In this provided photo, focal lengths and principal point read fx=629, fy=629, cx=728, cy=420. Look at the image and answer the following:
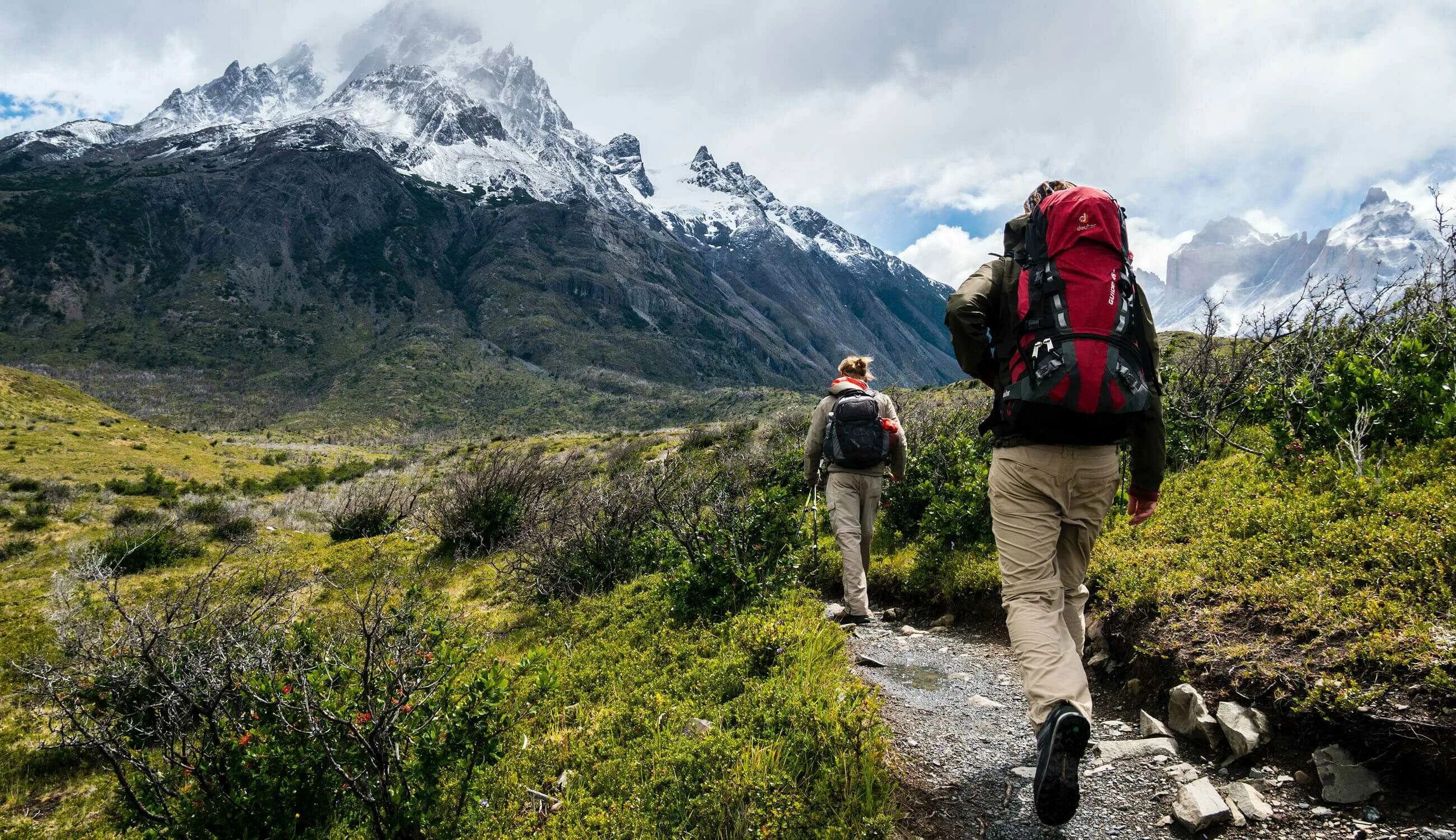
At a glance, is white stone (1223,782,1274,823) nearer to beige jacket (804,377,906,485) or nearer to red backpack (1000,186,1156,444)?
red backpack (1000,186,1156,444)

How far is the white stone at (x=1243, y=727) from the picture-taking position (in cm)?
284

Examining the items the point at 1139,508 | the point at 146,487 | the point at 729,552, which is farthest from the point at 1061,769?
the point at 146,487

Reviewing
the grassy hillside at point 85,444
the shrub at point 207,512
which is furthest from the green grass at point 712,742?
the grassy hillside at point 85,444

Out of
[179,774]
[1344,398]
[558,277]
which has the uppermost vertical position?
[558,277]

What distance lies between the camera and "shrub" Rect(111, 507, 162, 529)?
48.4 feet

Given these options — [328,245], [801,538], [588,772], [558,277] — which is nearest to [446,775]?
[588,772]

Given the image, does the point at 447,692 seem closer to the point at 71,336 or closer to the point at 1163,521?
the point at 1163,521

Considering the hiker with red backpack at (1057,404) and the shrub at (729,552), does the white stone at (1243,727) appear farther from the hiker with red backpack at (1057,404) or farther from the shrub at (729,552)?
the shrub at (729,552)

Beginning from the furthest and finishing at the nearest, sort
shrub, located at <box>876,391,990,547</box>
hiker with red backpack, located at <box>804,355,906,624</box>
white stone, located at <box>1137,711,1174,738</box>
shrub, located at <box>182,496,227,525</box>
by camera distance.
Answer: shrub, located at <box>182,496,227,525</box> → shrub, located at <box>876,391,990,547</box> → hiker with red backpack, located at <box>804,355,906,624</box> → white stone, located at <box>1137,711,1174,738</box>

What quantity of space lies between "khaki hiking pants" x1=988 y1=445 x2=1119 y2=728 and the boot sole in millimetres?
217

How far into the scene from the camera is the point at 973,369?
3365 mm

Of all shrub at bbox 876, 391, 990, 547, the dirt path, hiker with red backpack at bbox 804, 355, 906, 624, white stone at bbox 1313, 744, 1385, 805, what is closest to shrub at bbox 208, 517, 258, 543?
hiker with red backpack at bbox 804, 355, 906, 624

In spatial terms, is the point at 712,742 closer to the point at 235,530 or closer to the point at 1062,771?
the point at 1062,771

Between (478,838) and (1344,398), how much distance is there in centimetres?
721
